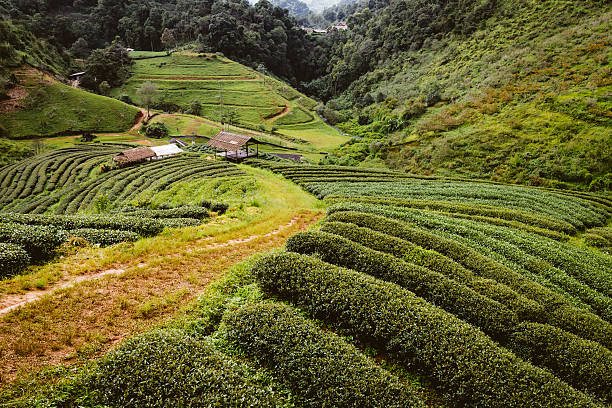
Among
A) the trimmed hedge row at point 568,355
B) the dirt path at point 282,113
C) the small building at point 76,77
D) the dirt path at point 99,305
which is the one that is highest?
the small building at point 76,77

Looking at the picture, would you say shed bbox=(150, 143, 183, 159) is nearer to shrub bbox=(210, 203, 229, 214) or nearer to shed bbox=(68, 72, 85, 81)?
shrub bbox=(210, 203, 229, 214)

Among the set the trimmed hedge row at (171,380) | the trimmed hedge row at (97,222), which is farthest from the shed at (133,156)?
the trimmed hedge row at (171,380)

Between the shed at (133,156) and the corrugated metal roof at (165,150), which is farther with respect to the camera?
the corrugated metal roof at (165,150)

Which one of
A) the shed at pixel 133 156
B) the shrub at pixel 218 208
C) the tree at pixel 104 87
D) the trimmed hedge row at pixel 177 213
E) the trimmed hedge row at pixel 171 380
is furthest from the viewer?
the tree at pixel 104 87

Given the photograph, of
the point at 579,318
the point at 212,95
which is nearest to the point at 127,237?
the point at 579,318

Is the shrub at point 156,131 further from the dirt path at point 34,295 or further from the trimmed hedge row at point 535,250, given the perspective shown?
the dirt path at point 34,295

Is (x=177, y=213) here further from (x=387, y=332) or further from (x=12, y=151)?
(x=12, y=151)
